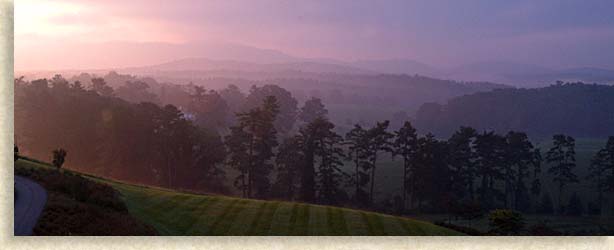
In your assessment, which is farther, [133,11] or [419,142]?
[419,142]

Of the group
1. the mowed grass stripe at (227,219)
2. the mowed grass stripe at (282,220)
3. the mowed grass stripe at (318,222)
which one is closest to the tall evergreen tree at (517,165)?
the mowed grass stripe at (318,222)

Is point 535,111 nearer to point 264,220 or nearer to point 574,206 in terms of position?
point 574,206

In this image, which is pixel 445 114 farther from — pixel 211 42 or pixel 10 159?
pixel 10 159

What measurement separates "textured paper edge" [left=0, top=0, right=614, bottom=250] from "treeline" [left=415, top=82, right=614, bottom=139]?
20.4 ft

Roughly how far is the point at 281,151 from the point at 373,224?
667 cm

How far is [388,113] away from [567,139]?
554 cm

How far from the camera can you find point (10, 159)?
41.2 feet

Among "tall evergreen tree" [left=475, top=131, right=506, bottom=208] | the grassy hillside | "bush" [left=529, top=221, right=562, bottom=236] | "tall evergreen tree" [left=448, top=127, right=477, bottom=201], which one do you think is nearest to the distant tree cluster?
the grassy hillside

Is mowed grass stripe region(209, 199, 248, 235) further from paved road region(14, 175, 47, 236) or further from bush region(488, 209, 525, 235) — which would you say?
bush region(488, 209, 525, 235)

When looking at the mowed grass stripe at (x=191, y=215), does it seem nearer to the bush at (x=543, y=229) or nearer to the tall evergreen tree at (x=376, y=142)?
the tall evergreen tree at (x=376, y=142)

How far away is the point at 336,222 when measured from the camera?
1505 cm

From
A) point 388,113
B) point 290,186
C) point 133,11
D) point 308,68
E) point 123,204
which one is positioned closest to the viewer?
point 123,204

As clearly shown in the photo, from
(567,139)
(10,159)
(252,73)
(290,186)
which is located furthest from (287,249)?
(567,139)

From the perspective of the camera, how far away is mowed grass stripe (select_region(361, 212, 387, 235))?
14.3 meters
